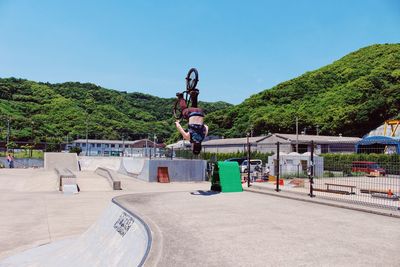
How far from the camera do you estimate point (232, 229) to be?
8195 mm

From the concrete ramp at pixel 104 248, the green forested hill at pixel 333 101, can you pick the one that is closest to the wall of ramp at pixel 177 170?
the concrete ramp at pixel 104 248

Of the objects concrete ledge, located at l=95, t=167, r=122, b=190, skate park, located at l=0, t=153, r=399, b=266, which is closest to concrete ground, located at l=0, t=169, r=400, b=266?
skate park, located at l=0, t=153, r=399, b=266

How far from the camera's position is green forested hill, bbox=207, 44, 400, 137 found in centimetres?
8044

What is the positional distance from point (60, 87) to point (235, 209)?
146305mm

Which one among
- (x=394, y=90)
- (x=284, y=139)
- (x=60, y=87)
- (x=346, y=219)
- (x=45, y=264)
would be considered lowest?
(x=45, y=264)

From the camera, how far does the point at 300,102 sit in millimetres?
111312

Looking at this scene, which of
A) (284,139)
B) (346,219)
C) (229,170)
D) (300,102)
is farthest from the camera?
(300,102)

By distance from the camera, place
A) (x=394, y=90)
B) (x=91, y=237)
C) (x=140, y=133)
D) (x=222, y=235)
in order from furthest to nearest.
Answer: (x=140, y=133) < (x=394, y=90) < (x=91, y=237) < (x=222, y=235)

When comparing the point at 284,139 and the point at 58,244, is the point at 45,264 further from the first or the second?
the point at 284,139

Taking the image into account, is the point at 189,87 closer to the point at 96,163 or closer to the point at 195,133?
the point at 195,133

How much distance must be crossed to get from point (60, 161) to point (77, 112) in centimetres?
8083

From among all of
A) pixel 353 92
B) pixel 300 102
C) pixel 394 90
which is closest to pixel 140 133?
pixel 300 102

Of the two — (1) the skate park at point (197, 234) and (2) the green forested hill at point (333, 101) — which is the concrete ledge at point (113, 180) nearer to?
(1) the skate park at point (197, 234)

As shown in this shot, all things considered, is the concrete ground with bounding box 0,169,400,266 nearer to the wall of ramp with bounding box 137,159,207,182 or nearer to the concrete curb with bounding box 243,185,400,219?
the concrete curb with bounding box 243,185,400,219
